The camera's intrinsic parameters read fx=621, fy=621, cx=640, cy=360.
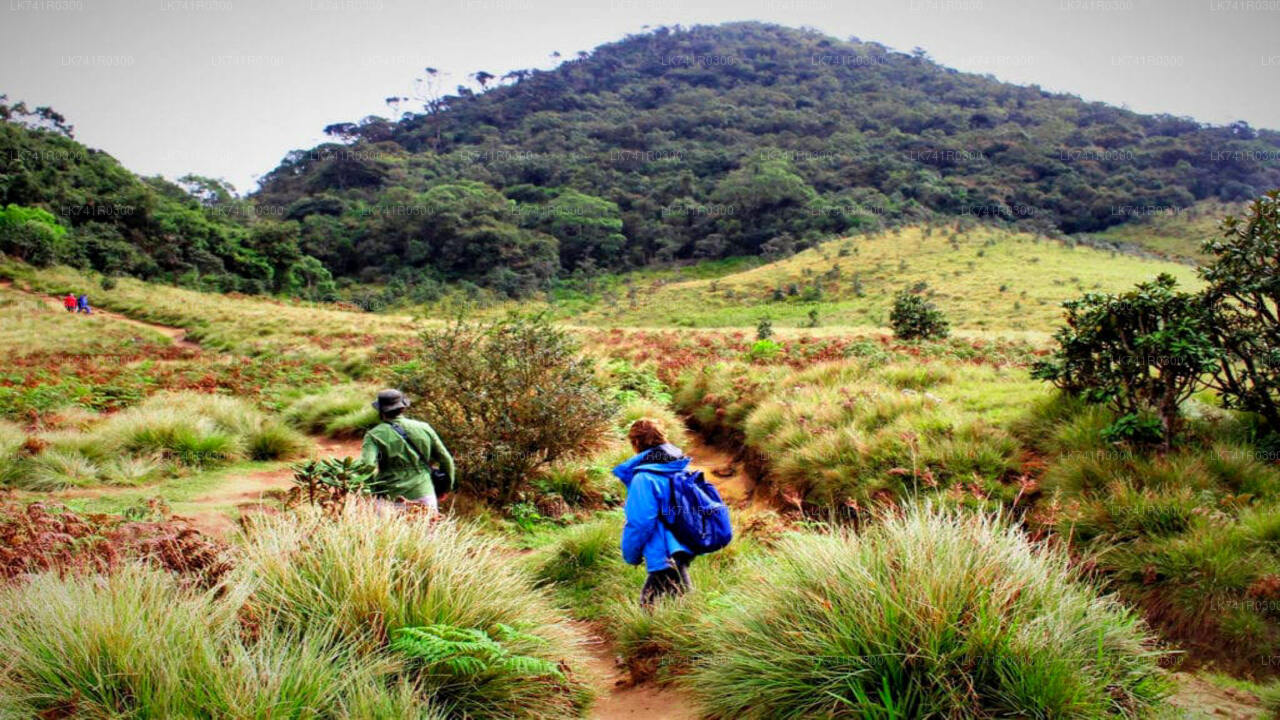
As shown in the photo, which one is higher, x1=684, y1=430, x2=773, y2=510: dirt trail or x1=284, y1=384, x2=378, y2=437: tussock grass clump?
x1=284, y1=384, x2=378, y2=437: tussock grass clump

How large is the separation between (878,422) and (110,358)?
55.2 feet

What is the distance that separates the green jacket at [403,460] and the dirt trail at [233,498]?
3.02 feet

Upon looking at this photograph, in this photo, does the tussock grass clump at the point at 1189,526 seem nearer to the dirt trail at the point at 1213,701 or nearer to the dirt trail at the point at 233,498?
the dirt trail at the point at 1213,701

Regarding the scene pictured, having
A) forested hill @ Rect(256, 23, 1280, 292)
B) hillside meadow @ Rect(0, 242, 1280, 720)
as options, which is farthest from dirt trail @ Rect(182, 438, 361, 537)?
forested hill @ Rect(256, 23, 1280, 292)

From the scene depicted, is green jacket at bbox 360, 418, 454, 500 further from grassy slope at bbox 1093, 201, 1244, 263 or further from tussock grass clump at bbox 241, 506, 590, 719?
grassy slope at bbox 1093, 201, 1244, 263

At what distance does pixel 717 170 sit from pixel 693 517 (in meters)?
89.4

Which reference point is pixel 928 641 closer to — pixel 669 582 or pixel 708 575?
pixel 669 582

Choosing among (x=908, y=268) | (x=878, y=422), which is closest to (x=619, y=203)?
(x=908, y=268)

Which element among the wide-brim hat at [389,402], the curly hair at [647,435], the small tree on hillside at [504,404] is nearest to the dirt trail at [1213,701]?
the curly hair at [647,435]

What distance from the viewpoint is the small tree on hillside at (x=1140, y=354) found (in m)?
5.47

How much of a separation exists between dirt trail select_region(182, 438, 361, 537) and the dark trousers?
9.43 ft

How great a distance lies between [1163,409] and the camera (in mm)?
5578

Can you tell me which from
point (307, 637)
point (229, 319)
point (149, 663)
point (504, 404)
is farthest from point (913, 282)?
point (149, 663)

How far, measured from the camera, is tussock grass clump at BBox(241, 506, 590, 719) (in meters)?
3.11
